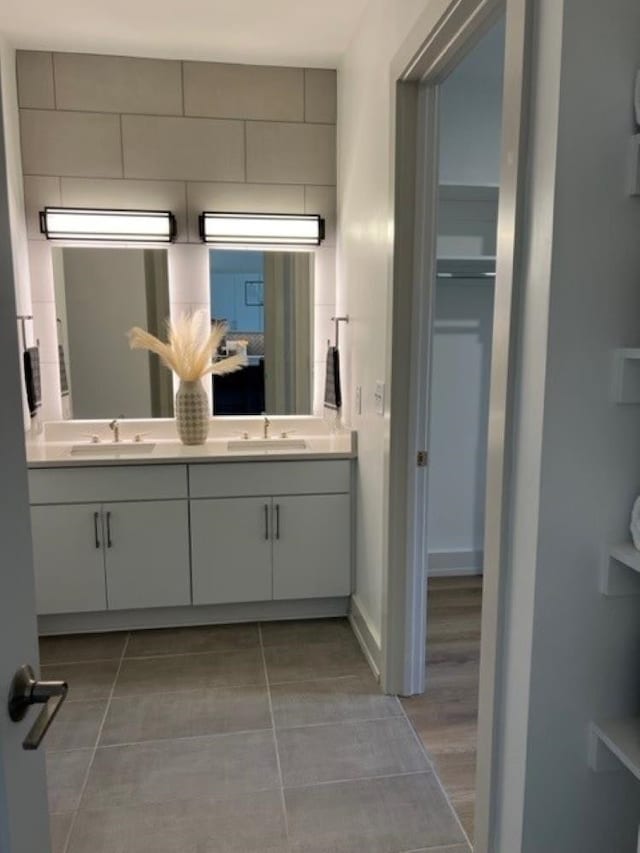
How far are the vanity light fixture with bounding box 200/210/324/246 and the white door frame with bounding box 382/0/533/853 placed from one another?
1.18 m

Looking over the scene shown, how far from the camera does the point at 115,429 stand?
3332 mm

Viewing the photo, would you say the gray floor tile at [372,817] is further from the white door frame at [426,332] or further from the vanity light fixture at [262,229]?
the vanity light fixture at [262,229]

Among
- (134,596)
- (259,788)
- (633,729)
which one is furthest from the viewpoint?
(134,596)

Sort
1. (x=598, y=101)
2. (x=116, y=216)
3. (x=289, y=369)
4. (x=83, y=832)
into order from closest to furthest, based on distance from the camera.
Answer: (x=598, y=101)
(x=83, y=832)
(x=116, y=216)
(x=289, y=369)

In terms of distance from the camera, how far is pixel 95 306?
3.29 meters

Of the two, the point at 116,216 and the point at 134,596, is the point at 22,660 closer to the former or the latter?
the point at 134,596

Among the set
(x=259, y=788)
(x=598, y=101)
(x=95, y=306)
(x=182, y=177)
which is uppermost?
(x=182, y=177)

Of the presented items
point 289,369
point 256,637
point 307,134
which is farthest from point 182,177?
point 256,637

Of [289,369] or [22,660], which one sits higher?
[289,369]

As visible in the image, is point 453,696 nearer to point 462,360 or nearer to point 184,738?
point 184,738

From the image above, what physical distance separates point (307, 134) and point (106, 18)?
1.07m

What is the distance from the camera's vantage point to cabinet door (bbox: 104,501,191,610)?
2922 mm

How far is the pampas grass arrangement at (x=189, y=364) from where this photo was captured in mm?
3170

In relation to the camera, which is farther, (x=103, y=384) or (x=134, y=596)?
(x=103, y=384)
